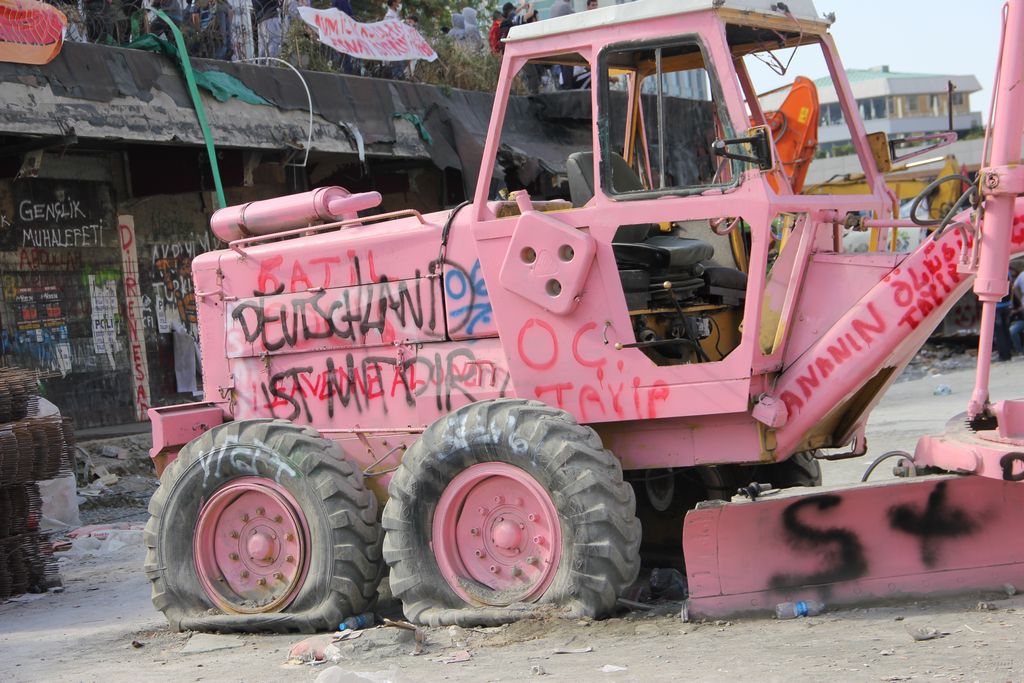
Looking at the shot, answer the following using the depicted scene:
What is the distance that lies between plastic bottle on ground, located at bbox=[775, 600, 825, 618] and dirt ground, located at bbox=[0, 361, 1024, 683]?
0.06 m

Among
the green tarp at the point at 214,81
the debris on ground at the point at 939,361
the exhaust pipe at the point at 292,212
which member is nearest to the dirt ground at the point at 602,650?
the exhaust pipe at the point at 292,212

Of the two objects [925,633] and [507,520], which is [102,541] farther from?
[925,633]

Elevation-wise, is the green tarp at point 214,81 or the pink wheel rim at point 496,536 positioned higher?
the green tarp at point 214,81

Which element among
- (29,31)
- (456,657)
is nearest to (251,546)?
(456,657)

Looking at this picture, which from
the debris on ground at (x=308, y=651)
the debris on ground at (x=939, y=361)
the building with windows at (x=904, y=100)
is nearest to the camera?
the debris on ground at (x=308, y=651)

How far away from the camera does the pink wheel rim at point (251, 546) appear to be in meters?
7.05

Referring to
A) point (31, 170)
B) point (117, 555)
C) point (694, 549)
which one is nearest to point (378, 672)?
point (694, 549)

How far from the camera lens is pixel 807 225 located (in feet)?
20.7

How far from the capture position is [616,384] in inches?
254

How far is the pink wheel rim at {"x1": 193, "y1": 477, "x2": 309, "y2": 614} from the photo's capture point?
7051 millimetres

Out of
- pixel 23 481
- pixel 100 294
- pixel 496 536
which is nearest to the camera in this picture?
pixel 496 536

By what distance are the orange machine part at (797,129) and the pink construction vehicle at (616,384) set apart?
274mm

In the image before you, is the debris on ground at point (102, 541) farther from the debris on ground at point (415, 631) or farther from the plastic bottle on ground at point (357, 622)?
the debris on ground at point (415, 631)

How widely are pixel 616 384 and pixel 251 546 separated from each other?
2.23 m
